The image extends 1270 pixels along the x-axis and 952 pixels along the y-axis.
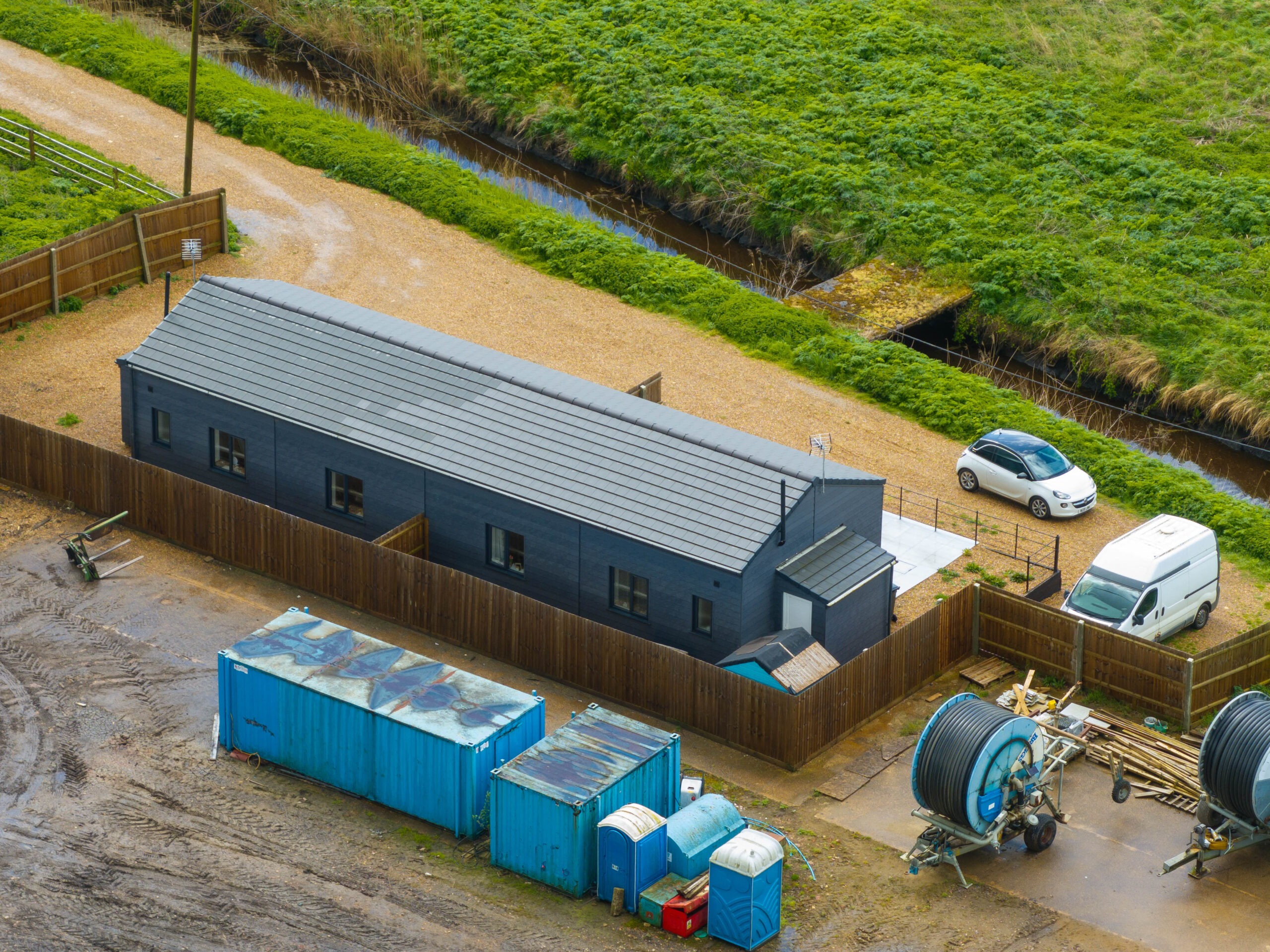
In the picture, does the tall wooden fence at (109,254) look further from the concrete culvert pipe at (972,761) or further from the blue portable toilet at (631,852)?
the concrete culvert pipe at (972,761)

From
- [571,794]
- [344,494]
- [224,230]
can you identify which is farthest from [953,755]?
[224,230]

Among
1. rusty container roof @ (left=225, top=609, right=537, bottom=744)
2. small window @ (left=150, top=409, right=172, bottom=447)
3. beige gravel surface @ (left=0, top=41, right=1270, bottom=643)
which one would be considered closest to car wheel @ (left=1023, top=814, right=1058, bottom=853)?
rusty container roof @ (left=225, top=609, right=537, bottom=744)

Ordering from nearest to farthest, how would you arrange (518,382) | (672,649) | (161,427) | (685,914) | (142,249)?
(685,914)
(672,649)
(518,382)
(161,427)
(142,249)

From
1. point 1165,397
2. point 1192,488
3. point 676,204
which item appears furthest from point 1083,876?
point 676,204

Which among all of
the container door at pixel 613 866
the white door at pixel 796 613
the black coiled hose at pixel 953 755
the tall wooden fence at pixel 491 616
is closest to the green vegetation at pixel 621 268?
the tall wooden fence at pixel 491 616

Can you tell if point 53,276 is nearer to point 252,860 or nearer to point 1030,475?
point 252,860

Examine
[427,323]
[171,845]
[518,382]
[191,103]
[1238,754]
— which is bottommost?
[171,845]

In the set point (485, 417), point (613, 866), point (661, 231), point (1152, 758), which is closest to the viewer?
point (613, 866)
